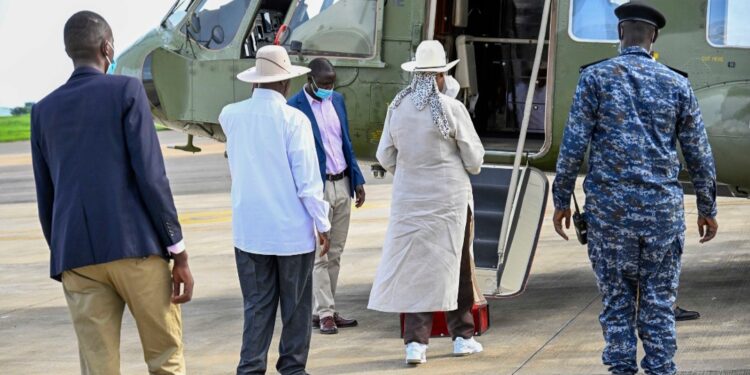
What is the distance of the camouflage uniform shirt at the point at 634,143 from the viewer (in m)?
6.07

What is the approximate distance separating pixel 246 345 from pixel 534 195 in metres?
2.81

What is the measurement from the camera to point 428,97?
24.2 ft

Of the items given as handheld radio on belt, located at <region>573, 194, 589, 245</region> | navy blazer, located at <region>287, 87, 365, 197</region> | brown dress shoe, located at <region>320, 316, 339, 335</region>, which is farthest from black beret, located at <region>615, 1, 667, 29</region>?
brown dress shoe, located at <region>320, 316, 339, 335</region>

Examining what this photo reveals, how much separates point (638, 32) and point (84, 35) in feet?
8.77

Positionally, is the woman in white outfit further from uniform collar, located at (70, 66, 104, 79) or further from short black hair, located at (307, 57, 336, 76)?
uniform collar, located at (70, 66, 104, 79)

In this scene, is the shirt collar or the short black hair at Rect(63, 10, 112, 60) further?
the shirt collar

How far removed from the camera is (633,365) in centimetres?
619

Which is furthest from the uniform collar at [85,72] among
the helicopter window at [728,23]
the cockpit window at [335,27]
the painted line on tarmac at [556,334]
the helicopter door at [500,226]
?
the helicopter window at [728,23]

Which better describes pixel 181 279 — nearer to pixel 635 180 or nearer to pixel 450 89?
pixel 635 180

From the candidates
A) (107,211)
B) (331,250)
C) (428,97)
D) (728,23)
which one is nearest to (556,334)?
(331,250)

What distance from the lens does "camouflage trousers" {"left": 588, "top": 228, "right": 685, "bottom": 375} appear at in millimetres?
6105

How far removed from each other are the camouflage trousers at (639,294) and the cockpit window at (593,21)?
11.0 ft

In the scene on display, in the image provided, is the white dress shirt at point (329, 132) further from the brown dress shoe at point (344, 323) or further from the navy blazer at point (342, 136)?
the brown dress shoe at point (344, 323)

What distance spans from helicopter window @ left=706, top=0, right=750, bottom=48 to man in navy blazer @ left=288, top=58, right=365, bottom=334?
2.72 metres
